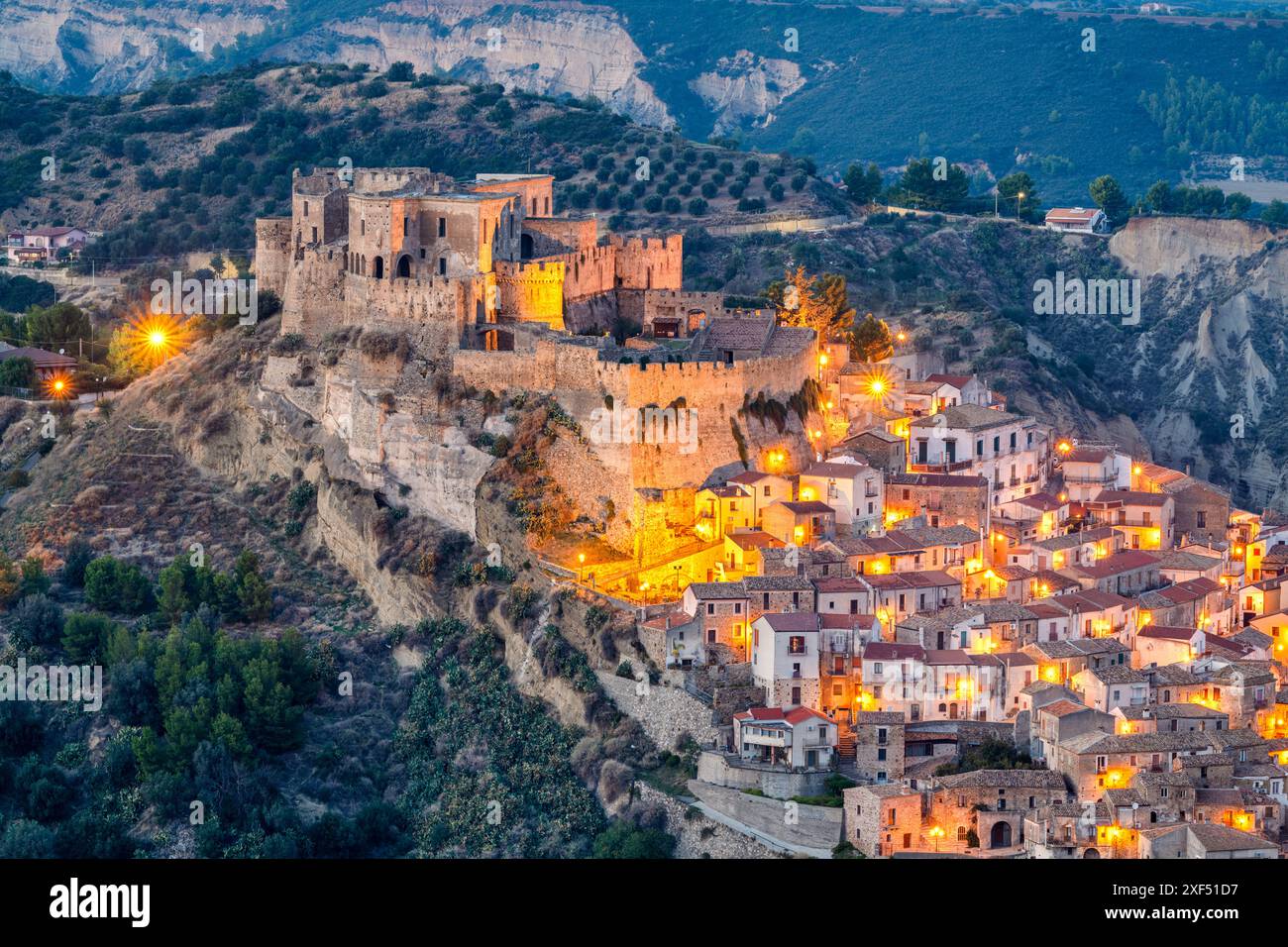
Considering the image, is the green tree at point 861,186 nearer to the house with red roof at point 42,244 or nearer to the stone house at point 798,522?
the house with red roof at point 42,244

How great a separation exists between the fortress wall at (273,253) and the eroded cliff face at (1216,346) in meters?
27.2

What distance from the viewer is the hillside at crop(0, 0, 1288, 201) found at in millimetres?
115500

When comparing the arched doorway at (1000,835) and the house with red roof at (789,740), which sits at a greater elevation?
the house with red roof at (789,740)

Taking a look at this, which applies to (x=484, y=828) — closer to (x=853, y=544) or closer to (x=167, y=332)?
(x=853, y=544)

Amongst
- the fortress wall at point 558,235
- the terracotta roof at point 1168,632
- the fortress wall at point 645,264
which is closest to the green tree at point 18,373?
the fortress wall at point 558,235

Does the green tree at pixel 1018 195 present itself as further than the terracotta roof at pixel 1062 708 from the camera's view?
Yes

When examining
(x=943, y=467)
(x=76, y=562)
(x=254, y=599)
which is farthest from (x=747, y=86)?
(x=254, y=599)

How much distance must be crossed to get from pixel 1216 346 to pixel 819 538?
116 feet

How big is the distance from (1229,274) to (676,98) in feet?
179

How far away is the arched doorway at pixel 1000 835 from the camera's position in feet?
108

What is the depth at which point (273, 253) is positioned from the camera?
160 feet

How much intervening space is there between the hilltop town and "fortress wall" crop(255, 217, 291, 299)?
0.06 meters

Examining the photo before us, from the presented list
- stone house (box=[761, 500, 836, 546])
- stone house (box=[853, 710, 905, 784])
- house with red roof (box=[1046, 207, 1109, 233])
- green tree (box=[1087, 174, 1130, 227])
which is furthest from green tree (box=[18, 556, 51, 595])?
green tree (box=[1087, 174, 1130, 227])

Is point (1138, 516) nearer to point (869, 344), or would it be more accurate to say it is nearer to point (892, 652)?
point (869, 344)
